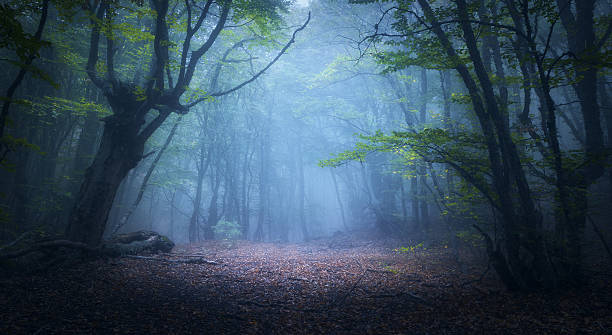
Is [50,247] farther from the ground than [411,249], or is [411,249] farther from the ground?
[50,247]

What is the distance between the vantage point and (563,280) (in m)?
5.71

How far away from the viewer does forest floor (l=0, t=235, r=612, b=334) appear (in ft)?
14.3

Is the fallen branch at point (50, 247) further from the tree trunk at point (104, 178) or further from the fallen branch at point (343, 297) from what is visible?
the fallen branch at point (343, 297)

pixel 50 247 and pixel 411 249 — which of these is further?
pixel 411 249

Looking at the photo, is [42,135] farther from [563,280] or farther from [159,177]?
[563,280]

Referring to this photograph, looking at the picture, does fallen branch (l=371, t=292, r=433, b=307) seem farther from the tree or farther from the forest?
the tree

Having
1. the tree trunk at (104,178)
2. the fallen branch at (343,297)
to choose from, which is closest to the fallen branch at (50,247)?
the tree trunk at (104,178)

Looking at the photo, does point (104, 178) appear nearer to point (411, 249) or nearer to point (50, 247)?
point (50, 247)

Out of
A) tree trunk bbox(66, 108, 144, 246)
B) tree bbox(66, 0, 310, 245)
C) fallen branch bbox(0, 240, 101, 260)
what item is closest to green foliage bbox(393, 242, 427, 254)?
tree bbox(66, 0, 310, 245)

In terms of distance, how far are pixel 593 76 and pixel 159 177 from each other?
70.8 feet

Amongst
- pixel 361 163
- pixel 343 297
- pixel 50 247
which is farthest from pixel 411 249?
pixel 50 247

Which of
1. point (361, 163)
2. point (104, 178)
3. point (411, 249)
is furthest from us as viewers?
point (411, 249)

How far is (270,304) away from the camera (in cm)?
562

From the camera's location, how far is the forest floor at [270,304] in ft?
14.3
